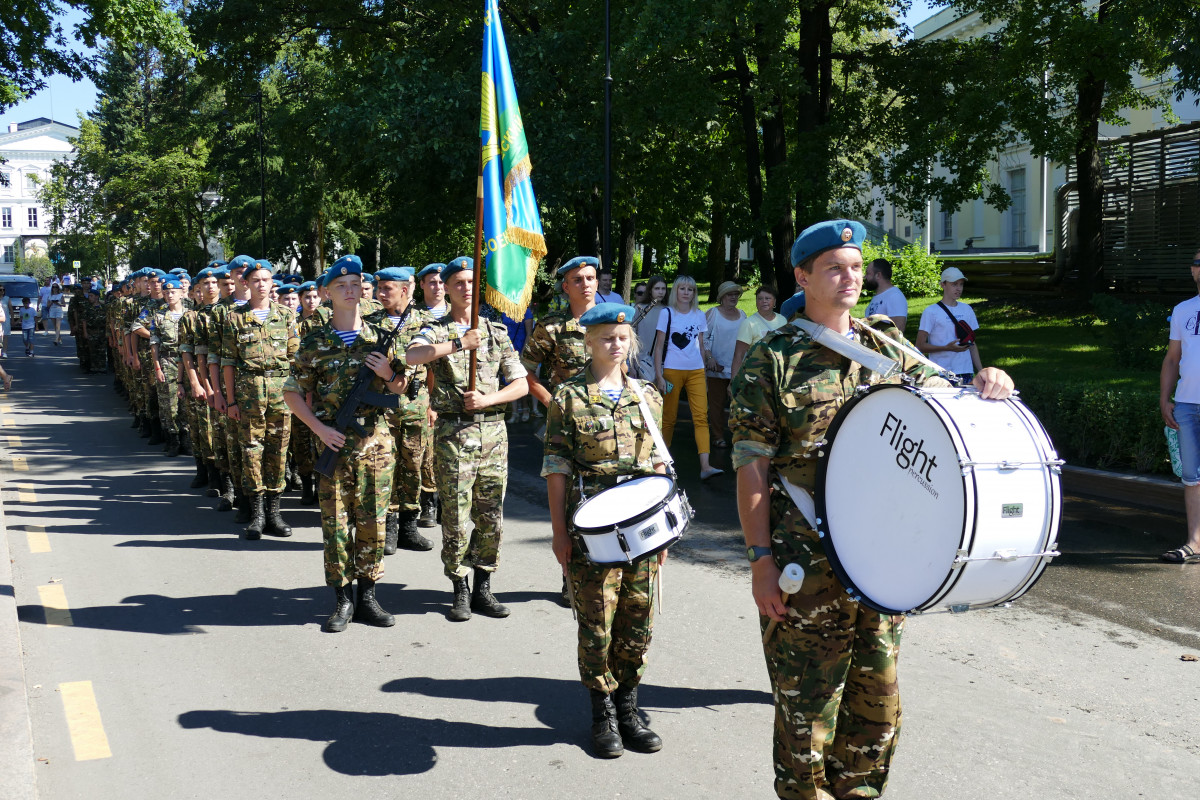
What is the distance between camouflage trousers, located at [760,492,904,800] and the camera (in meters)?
3.37

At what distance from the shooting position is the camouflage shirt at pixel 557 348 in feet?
21.8

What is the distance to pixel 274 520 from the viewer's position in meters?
9.09

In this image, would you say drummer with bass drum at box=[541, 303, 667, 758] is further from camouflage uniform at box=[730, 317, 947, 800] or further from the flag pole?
the flag pole

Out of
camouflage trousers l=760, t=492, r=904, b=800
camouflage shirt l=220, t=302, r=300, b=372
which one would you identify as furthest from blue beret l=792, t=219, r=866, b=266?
camouflage shirt l=220, t=302, r=300, b=372

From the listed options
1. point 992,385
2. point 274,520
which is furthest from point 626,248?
point 992,385

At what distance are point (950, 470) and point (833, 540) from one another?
45 centimetres

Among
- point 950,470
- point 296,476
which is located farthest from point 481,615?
point 296,476

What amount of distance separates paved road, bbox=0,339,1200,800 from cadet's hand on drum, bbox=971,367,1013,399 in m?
1.80

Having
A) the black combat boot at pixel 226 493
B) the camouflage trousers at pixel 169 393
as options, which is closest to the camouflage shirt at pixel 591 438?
the black combat boot at pixel 226 493

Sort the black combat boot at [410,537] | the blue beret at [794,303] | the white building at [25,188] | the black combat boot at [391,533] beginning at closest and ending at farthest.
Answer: the blue beret at [794,303] < the black combat boot at [391,533] < the black combat boot at [410,537] < the white building at [25,188]

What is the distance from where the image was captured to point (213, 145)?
4312 cm

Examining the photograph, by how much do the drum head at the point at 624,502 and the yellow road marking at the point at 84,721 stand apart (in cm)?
232

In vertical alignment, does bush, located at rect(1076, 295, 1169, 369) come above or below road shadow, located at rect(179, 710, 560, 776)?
above

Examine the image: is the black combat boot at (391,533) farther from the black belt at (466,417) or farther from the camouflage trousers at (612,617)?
the camouflage trousers at (612,617)
